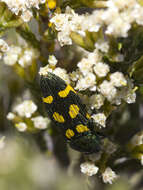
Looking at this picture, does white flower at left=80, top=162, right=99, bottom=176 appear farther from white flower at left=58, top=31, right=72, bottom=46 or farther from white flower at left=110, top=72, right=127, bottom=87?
white flower at left=58, top=31, right=72, bottom=46

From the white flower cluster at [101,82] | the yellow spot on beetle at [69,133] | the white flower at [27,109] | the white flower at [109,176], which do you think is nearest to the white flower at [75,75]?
the white flower cluster at [101,82]

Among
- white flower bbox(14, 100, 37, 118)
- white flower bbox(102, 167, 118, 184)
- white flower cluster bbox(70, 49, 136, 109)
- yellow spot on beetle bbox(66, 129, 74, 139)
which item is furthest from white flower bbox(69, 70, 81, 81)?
white flower bbox(102, 167, 118, 184)

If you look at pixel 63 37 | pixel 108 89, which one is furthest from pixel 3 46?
pixel 108 89

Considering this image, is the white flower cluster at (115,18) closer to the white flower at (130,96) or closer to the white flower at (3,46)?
the white flower at (130,96)

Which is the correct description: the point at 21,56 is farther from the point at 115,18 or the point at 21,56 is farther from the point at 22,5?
the point at 115,18

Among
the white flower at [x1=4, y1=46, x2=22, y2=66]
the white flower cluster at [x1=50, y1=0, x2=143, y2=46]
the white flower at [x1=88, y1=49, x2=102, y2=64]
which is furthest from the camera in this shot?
the white flower at [x1=4, y1=46, x2=22, y2=66]

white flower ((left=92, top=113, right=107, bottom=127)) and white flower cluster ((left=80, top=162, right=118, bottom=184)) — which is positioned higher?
white flower ((left=92, top=113, right=107, bottom=127))
